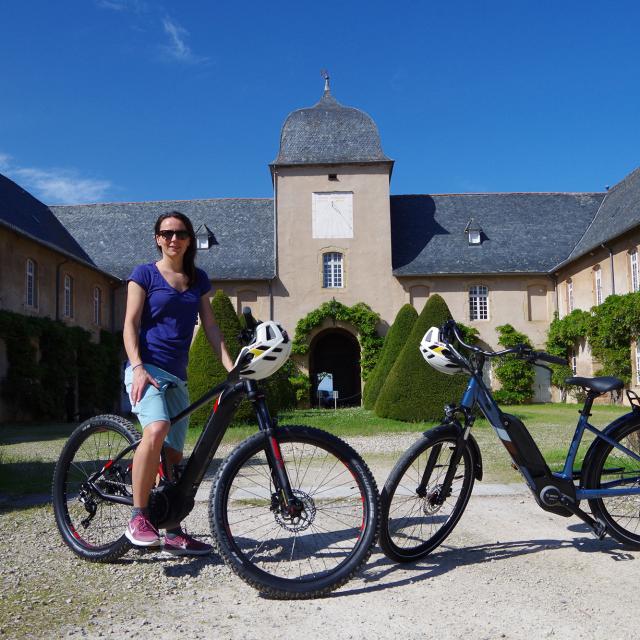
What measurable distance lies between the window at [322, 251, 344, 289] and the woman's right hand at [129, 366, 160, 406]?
22223 millimetres

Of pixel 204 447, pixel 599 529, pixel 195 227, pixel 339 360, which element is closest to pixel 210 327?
pixel 204 447

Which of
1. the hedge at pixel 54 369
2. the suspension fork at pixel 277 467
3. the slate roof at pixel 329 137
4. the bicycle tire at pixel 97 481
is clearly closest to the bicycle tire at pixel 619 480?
the suspension fork at pixel 277 467

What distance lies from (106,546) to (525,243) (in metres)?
25.6

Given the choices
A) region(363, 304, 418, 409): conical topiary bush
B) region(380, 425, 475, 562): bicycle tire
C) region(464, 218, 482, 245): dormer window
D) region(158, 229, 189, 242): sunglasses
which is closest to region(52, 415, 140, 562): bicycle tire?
region(158, 229, 189, 242): sunglasses

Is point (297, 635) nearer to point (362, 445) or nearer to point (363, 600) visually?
point (363, 600)

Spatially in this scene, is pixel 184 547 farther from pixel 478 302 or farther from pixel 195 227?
pixel 195 227

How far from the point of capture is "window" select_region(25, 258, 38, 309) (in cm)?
2050

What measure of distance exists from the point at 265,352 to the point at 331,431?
9.40 metres

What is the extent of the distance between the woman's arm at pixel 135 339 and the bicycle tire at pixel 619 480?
253 cm

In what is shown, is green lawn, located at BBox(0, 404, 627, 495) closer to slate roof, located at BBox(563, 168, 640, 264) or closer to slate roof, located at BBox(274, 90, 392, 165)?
slate roof, located at BBox(563, 168, 640, 264)

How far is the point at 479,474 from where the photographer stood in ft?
13.1

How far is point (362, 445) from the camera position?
10.6 m

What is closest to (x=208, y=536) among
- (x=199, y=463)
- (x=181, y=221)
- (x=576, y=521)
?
(x=199, y=463)

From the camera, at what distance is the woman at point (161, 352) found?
3.40 m
